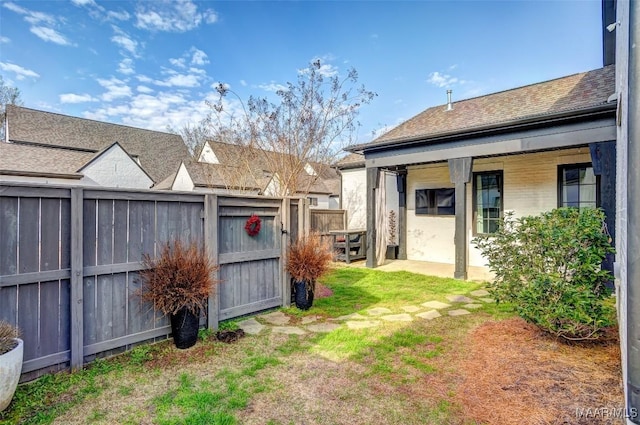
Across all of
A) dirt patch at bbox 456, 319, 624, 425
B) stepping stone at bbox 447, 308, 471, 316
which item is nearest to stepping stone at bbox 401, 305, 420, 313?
stepping stone at bbox 447, 308, 471, 316

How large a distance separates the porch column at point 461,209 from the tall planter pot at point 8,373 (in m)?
7.09

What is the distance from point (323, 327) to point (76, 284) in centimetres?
271

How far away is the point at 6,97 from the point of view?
857 inches

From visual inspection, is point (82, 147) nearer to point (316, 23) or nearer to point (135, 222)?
point (316, 23)

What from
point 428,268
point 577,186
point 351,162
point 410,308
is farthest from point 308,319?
point 351,162

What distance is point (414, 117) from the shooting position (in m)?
10.2

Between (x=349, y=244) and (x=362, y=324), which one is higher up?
(x=349, y=244)

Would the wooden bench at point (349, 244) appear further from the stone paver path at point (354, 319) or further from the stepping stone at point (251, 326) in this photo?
the stepping stone at point (251, 326)

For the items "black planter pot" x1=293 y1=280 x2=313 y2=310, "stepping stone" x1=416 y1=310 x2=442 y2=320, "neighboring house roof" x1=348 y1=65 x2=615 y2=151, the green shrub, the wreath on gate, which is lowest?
"stepping stone" x1=416 y1=310 x2=442 y2=320

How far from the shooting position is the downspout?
1702 mm

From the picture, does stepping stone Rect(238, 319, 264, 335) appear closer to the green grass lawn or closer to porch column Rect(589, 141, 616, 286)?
the green grass lawn

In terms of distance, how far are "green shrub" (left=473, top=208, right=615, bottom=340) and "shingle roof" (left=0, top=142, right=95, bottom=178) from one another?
605 inches

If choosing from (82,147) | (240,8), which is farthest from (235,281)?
(82,147)

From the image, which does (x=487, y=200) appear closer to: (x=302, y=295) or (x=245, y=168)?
(x=302, y=295)
